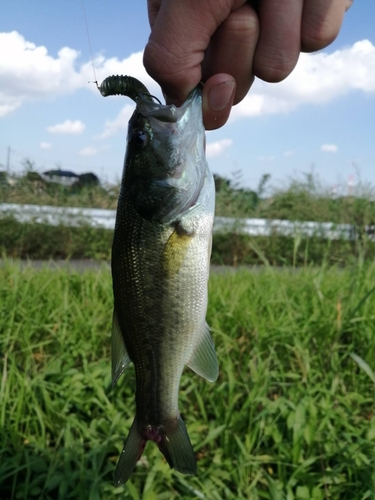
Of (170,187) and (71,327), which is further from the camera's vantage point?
(71,327)

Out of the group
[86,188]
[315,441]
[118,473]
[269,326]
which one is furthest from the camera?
[86,188]

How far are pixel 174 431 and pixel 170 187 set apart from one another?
689 millimetres

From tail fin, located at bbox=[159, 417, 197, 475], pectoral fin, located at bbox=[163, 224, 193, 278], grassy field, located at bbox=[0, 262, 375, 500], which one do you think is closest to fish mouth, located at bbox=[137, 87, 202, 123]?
pectoral fin, located at bbox=[163, 224, 193, 278]

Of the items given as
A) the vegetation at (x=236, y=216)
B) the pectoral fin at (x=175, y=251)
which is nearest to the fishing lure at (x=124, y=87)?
the pectoral fin at (x=175, y=251)

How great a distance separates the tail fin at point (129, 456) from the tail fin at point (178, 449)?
2.7 inches

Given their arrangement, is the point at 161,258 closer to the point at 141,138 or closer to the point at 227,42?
the point at 141,138

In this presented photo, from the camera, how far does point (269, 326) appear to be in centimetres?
324

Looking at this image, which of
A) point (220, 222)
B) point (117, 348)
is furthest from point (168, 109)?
point (220, 222)

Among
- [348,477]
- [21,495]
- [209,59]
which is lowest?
[21,495]

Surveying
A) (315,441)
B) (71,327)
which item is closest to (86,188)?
(71,327)

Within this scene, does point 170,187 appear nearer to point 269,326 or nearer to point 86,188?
point 269,326

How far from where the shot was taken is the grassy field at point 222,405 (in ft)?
7.62

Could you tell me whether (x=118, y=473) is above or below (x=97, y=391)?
above

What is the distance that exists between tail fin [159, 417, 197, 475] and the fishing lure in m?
0.94
